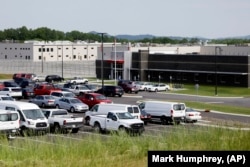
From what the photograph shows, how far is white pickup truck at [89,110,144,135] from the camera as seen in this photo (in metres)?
31.9

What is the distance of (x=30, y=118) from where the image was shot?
31.4 meters

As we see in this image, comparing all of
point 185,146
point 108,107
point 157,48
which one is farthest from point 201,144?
point 157,48

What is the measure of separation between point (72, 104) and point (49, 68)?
3006 inches

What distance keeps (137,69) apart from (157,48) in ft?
42.9

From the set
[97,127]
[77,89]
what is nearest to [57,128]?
[97,127]

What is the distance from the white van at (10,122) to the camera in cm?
2877

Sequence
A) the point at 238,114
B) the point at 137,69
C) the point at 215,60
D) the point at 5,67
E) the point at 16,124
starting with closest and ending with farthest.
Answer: the point at 16,124
the point at 238,114
the point at 215,60
the point at 137,69
the point at 5,67

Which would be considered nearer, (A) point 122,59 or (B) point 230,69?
(B) point 230,69

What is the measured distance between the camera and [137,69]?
93.4m

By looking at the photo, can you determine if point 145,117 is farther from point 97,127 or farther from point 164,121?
point 97,127

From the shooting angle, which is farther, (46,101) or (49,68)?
(49,68)

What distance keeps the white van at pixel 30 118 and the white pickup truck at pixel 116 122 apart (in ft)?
11.1

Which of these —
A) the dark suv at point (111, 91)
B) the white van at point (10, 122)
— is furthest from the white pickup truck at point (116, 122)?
the dark suv at point (111, 91)

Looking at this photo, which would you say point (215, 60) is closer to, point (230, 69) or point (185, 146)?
point (230, 69)
